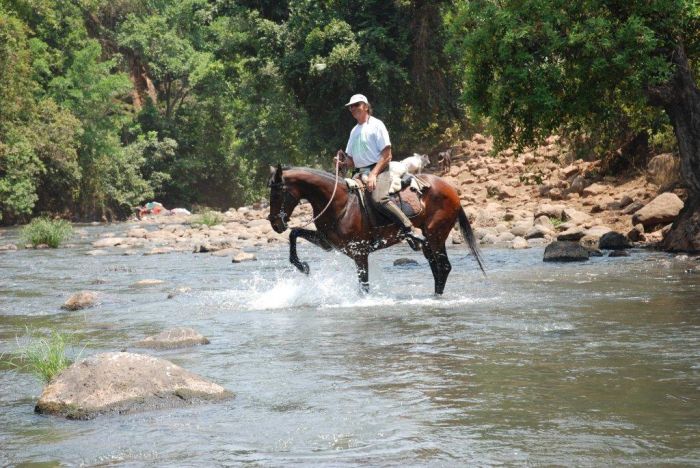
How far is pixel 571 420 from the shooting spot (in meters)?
5.54

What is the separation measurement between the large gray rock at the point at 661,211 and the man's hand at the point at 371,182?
926cm

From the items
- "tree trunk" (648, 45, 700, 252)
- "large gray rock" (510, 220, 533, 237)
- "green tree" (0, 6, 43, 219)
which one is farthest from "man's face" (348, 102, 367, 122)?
"green tree" (0, 6, 43, 219)

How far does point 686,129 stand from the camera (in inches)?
662

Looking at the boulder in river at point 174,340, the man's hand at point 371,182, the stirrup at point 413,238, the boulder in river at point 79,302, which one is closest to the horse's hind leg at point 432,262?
the stirrup at point 413,238

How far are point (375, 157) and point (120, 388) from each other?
6295 mm

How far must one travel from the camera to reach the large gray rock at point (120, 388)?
612 cm

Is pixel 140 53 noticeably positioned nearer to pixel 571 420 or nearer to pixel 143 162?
pixel 143 162

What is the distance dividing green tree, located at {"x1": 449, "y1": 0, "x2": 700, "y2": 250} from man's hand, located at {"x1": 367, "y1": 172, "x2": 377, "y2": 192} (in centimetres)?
565

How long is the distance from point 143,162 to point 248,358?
5033cm

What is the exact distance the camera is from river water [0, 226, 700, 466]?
5137 millimetres

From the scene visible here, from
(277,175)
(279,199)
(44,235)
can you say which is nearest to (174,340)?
(279,199)

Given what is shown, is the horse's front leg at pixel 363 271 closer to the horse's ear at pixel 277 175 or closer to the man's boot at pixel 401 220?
the man's boot at pixel 401 220

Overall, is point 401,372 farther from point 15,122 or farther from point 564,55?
point 15,122

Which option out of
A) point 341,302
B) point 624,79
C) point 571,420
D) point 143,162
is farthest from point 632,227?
point 143,162
